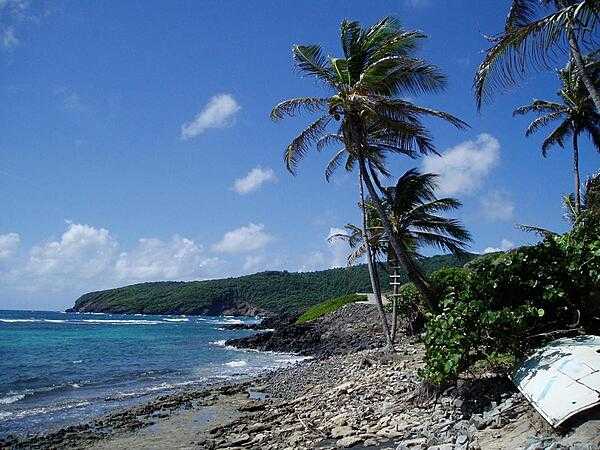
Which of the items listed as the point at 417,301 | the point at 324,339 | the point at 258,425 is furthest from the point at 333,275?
the point at 258,425

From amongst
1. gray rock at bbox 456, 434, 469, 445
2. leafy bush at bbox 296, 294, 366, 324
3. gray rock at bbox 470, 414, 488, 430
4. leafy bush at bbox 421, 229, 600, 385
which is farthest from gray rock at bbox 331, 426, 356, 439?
leafy bush at bbox 296, 294, 366, 324

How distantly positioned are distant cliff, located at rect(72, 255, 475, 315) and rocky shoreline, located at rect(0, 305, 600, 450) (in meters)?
102

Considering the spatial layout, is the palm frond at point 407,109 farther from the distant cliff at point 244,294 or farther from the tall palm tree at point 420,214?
the distant cliff at point 244,294

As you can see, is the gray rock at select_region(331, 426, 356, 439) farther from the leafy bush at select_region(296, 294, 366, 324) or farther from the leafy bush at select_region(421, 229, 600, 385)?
the leafy bush at select_region(296, 294, 366, 324)

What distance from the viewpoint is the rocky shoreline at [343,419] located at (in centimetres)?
648

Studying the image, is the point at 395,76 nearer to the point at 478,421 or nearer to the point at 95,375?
the point at 478,421

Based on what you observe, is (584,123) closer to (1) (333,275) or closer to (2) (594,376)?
(2) (594,376)

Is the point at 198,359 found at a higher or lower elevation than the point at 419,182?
lower

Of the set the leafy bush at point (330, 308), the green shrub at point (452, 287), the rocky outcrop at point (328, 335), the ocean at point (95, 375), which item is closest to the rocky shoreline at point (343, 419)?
the green shrub at point (452, 287)

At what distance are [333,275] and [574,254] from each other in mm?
135150

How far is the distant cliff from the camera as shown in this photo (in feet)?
414

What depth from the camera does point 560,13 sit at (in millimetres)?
7180

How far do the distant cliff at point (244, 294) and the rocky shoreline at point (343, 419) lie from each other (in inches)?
4022

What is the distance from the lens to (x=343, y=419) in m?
9.58
